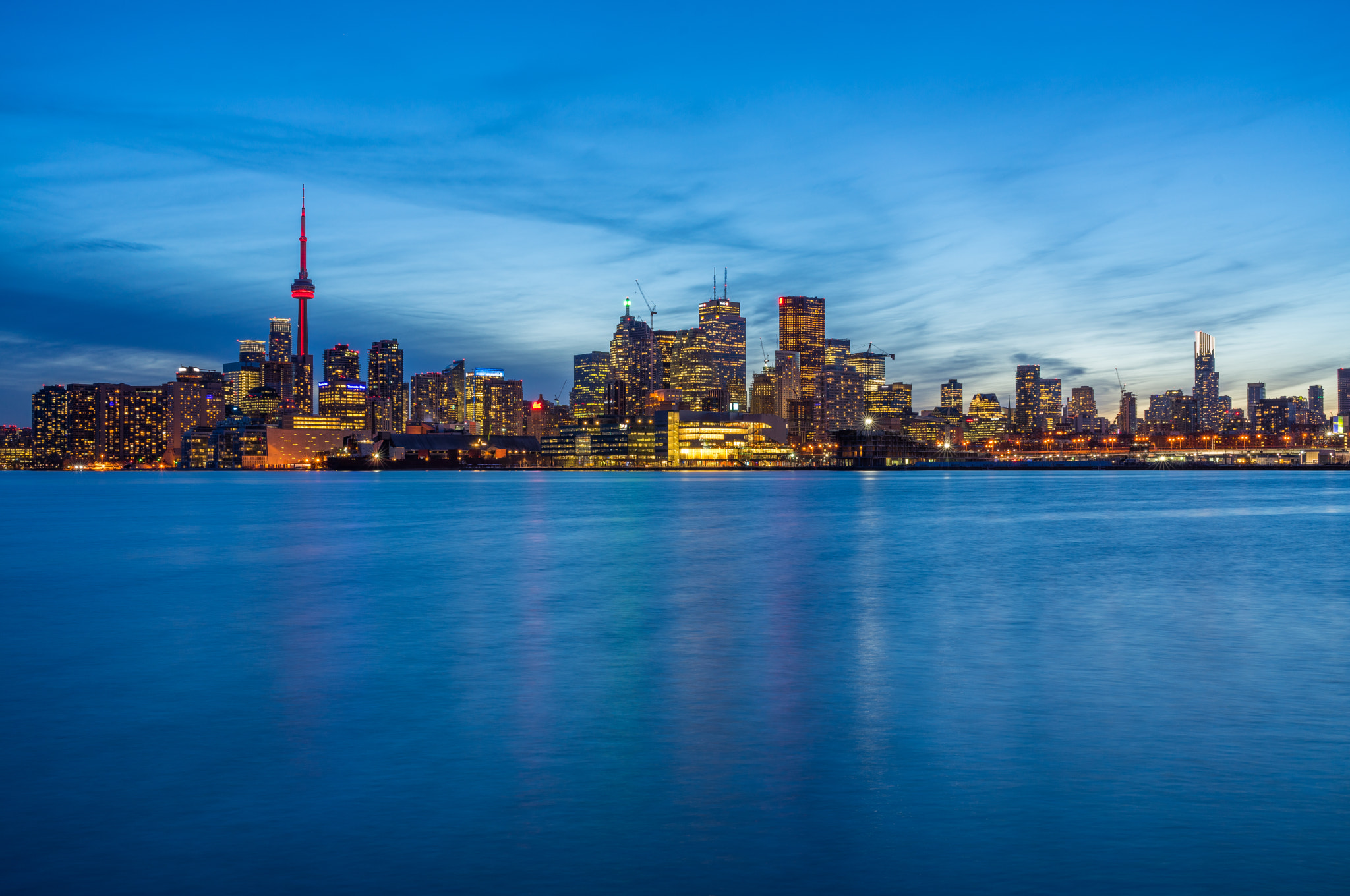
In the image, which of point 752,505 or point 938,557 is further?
point 752,505

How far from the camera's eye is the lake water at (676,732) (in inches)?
457

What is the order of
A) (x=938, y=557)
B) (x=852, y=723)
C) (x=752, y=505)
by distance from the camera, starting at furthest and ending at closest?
1. (x=752, y=505)
2. (x=938, y=557)
3. (x=852, y=723)

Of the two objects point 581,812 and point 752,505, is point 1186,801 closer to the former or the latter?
point 581,812

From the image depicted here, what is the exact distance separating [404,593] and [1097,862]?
104 feet

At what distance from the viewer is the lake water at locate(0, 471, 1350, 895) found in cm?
1161

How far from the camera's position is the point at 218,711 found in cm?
1934

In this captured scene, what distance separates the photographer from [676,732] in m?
17.7

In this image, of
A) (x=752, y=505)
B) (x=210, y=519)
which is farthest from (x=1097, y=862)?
(x=752, y=505)

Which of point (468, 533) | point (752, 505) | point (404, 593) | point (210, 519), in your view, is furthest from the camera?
point (752, 505)

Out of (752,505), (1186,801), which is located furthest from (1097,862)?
(752,505)

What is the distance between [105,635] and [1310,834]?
2865 cm

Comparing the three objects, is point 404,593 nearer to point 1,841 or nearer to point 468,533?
point 1,841

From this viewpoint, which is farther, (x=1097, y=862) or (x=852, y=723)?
(x=852, y=723)

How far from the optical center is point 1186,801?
13578 millimetres
